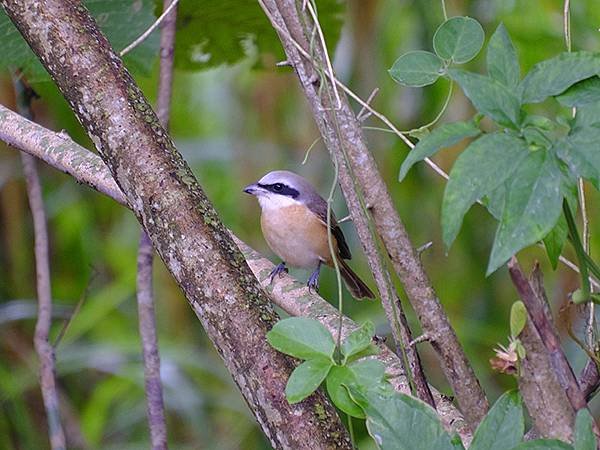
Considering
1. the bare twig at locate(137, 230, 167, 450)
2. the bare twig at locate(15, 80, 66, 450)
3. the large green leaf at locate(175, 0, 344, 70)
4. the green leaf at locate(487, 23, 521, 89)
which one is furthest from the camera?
the large green leaf at locate(175, 0, 344, 70)

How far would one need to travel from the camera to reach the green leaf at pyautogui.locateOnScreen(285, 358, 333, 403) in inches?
38.8

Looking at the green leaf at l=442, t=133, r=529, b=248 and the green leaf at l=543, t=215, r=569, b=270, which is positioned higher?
the green leaf at l=442, t=133, r=529, b=248

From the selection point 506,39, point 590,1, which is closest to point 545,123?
point 506,39

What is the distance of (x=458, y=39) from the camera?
1.08 metres

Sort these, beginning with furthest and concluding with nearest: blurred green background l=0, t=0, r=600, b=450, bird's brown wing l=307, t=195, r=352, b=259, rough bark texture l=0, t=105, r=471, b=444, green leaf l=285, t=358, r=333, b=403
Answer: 1. blurred green background l=0, t=0, r=600, b=450
2. bird's brown wing l=307, t=195, r=352, b=259
3. rough bark texture l=0, t=105, r=471, b=444
4. green leaf l=285, t=358, r=333, b=403

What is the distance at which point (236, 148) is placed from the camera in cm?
384

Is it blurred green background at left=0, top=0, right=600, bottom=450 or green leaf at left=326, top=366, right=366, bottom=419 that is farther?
blurred green background at left=0, top=0, right=600, bottom=450

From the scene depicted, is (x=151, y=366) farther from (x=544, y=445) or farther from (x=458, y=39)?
(x=544, y=445)

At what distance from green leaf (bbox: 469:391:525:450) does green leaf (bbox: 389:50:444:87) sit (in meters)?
0.39

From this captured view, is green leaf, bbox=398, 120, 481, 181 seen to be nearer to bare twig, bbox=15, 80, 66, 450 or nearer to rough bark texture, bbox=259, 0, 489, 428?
rough bark texture, bbox=259, 0, 489, 428

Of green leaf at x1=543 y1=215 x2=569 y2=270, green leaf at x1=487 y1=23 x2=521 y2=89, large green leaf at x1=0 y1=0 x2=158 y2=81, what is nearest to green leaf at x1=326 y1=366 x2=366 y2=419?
green leaf at x1=543 y1=215 x2=569 y2=270

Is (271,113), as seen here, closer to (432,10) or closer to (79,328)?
(432,10)

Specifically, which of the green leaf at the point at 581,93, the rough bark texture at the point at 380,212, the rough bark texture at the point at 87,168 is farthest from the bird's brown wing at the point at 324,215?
the green leaf at the point at 581,93

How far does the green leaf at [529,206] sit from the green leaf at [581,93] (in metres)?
0.09
